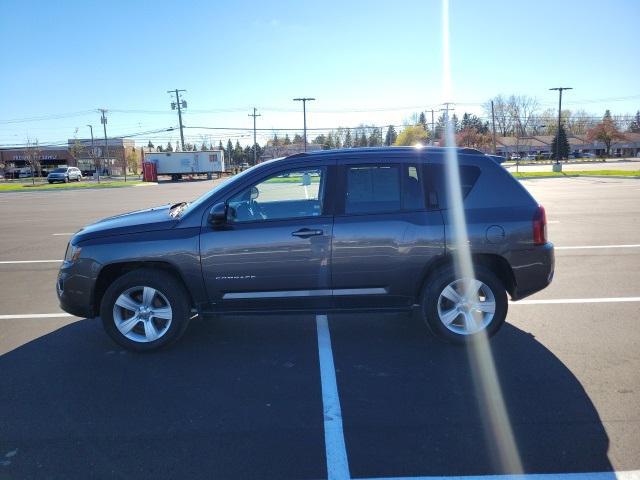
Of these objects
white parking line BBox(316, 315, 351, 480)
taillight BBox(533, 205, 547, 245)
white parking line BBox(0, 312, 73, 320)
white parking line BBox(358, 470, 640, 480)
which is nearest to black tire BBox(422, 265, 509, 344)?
taillight BBox(533, 205, 547, 245)

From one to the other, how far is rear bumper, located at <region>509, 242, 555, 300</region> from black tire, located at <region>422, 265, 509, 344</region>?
19 cm

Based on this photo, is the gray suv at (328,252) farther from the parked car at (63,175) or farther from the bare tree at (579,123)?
the bare tree at (579,123)

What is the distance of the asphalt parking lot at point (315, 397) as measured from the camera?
2.97m

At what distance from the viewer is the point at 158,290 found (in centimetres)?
457

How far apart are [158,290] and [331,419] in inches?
82.5

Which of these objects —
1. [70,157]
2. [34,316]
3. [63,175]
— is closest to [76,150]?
[70,157]

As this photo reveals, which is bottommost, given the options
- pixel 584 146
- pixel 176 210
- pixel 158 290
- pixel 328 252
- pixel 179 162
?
pixel 158 290

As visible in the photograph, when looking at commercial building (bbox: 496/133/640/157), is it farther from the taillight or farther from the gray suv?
the gray suv

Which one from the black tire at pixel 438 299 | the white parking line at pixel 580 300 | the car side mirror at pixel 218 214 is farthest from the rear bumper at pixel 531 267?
the car side mirror at pixel 218 214

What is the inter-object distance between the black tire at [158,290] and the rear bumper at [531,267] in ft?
10.2

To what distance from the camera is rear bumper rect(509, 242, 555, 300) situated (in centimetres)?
460

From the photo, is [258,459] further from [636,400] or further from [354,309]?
[636,400]

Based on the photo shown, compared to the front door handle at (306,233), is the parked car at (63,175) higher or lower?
higher

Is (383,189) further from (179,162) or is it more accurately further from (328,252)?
(179,162)
